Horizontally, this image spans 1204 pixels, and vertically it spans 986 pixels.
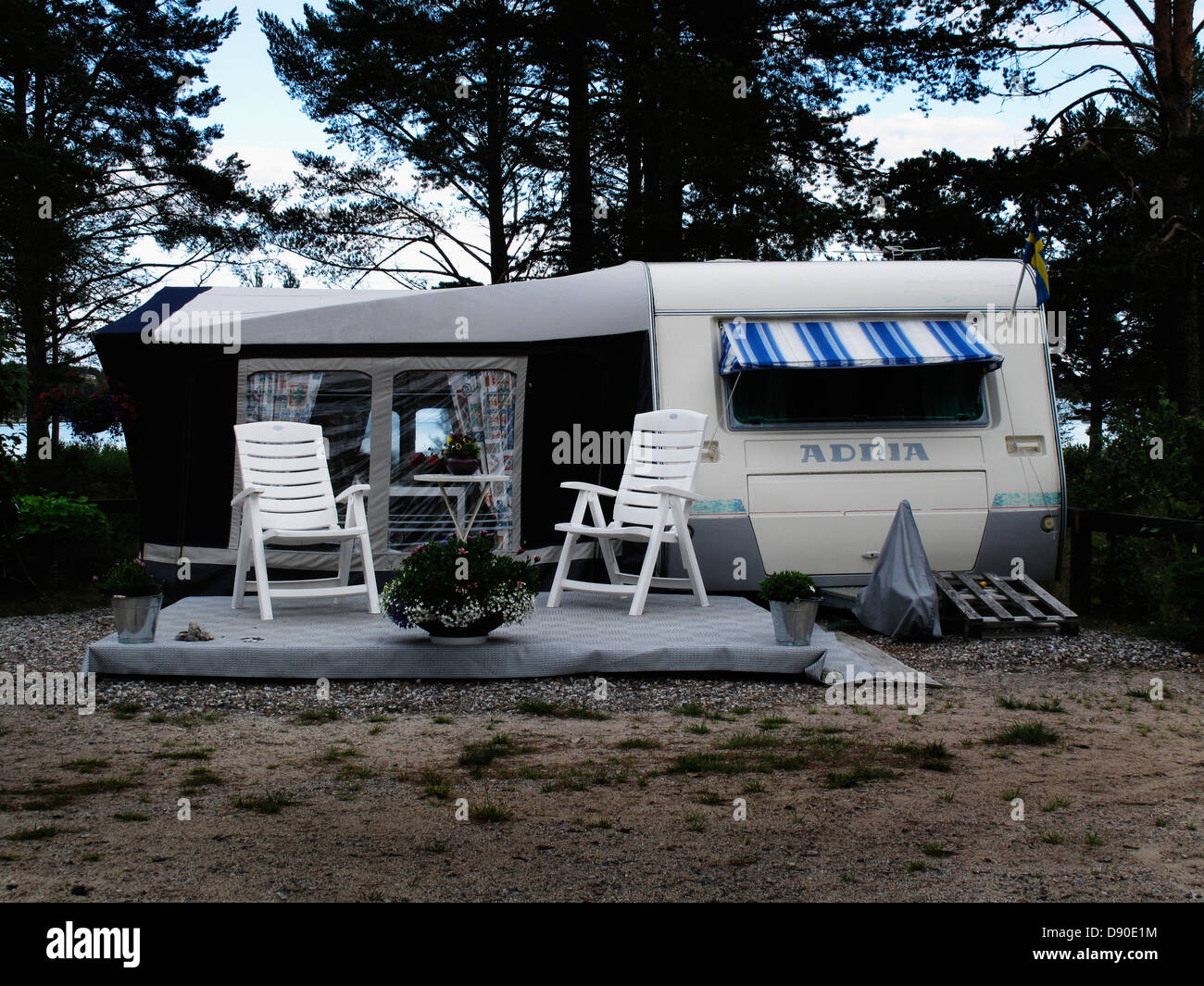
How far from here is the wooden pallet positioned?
21.6 ft

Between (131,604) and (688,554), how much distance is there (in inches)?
115

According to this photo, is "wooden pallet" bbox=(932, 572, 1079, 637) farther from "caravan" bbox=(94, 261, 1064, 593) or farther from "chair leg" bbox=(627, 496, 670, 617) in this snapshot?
"chair leg" bbox=(627, 496, 670, 617)

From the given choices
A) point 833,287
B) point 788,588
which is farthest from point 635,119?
point 788,588

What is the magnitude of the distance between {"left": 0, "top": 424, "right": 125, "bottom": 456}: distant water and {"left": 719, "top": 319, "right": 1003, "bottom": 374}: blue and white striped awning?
510 cm


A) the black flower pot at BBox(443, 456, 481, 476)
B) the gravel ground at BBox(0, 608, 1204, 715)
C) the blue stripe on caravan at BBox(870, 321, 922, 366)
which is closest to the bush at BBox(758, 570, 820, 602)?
the gravel ground at BBox(0, 608, 1204, 715)

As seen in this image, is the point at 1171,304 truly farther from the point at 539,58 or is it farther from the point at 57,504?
the point at 57,504

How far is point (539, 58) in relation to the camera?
14.2m

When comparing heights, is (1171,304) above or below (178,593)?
above

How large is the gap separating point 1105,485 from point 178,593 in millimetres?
6171

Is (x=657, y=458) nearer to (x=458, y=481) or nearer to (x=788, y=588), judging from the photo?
(x=458, y=481)

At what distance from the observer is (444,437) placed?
7785mm

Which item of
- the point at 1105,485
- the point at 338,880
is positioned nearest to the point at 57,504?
the point at 338,880

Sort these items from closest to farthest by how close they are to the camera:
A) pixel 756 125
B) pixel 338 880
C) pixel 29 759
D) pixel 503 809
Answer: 1. pixel 338 880
2. pixel 503 809
3. pixel 29 759
4. pixel 756 125
